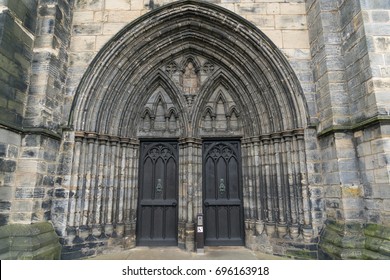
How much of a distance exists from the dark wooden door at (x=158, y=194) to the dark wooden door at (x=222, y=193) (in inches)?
30.3

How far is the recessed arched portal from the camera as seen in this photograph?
16.5 feet

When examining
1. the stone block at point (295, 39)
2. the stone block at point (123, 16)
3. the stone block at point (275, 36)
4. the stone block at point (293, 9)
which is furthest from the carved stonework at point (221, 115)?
the stone block at point (123, 16)

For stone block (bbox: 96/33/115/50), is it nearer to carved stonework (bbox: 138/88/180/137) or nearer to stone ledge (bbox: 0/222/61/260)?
carved stonework (bbox: 138/88/180/137)

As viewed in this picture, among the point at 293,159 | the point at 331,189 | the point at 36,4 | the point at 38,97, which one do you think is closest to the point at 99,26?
the point at 36,4

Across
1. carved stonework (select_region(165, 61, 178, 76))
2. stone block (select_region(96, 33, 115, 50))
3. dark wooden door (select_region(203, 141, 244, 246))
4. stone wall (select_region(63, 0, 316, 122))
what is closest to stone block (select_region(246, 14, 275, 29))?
stone wall (select_region(63, 0, 316, 122))

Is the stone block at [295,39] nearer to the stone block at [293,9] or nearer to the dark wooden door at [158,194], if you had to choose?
the stone block at [293,9]

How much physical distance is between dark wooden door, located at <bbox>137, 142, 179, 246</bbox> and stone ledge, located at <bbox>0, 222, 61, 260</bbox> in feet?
6.34

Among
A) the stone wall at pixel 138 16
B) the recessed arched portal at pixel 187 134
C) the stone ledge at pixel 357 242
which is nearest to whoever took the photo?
the stone ledge at pixel 357 242

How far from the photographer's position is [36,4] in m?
4.91

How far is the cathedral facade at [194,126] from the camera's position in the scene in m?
4.08

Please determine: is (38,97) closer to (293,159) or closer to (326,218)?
(293,159)

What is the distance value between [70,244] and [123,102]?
3149 millimetres

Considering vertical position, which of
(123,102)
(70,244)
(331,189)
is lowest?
(70,244)

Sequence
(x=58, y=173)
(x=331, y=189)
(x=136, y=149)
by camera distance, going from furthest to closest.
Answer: (x=136, y=149)
(x=58, y=173)
(x=331, y=189)
